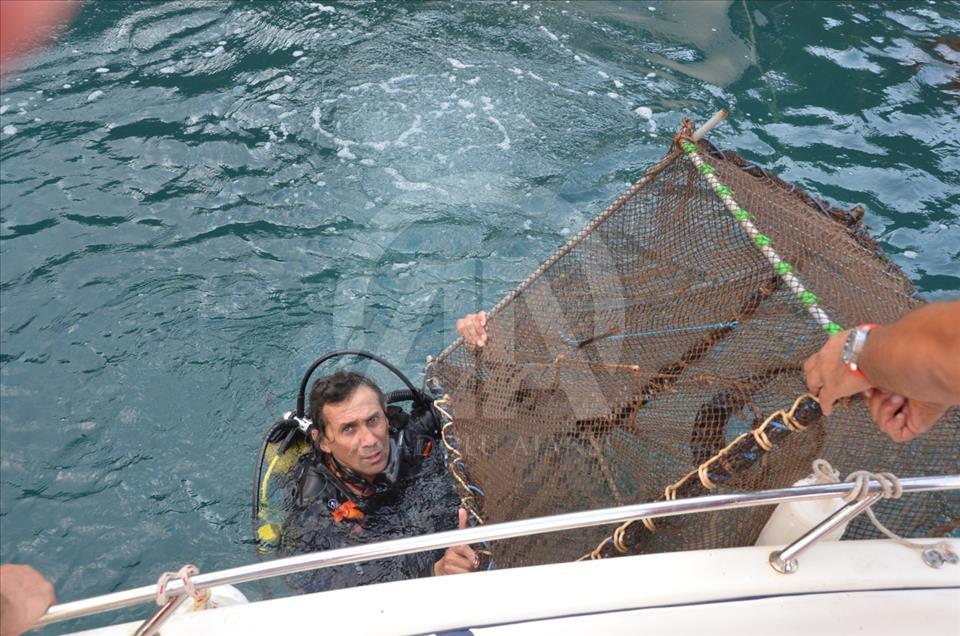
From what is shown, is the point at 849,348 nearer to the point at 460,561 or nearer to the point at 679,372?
the point at 679,372

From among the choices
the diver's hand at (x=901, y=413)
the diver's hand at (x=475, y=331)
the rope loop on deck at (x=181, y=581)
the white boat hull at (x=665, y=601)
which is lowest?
the diver's hand at (x=475, y=331)

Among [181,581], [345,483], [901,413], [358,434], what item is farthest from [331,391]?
[901,413]

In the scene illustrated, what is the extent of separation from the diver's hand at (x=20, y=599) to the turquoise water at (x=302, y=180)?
2.15m

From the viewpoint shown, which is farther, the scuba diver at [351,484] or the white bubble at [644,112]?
the white bubble at [644,112]

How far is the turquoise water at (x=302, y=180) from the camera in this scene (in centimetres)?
436

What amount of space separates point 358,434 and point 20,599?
1.62 metres

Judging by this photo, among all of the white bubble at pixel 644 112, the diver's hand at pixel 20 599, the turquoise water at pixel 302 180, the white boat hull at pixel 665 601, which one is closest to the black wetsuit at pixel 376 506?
the turquoise water at pixel 302 180

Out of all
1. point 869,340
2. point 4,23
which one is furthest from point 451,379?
point 4,23

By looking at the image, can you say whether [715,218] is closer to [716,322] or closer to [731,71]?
[716,322]

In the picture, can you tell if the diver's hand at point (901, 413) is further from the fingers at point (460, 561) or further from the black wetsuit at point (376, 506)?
the black wetsuit at point (376, 506)

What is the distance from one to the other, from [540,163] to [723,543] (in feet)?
13.4

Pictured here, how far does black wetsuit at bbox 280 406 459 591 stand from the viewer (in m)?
3.26

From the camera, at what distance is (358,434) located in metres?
3.33

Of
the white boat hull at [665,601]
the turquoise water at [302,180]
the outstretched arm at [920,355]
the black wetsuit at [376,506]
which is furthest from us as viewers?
the turquoise water at [302,180]
